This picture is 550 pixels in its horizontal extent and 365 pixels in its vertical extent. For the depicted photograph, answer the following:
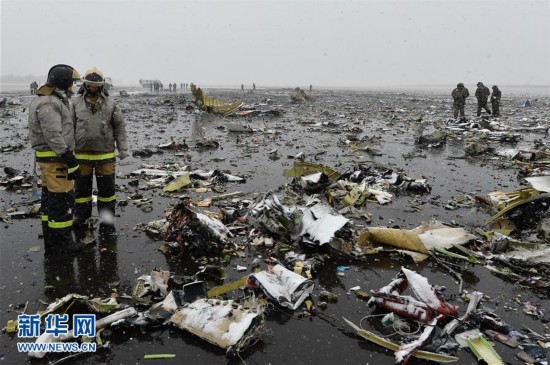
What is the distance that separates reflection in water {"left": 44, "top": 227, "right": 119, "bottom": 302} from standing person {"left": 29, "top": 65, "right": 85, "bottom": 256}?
0.19 m

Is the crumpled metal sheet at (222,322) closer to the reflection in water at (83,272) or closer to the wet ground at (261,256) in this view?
the wet ground at (261,256)

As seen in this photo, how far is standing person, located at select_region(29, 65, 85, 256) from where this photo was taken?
3799 millimetres

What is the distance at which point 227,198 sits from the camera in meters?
6.34

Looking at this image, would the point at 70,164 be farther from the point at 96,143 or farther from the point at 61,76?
the point at 61,76

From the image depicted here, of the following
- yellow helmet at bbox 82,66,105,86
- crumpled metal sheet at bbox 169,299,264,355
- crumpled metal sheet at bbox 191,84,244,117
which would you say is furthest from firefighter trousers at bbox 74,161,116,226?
crumpled metal sheet at bbox 191,84,244,117

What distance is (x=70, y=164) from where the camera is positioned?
3.90 metres

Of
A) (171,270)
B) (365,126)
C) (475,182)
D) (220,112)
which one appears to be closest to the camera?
(171,270)

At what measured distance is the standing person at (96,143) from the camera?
14.4 ft

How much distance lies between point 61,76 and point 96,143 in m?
0.92

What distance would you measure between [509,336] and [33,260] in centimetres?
503

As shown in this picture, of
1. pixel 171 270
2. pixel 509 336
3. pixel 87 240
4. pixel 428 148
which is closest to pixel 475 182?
pixel 428 148

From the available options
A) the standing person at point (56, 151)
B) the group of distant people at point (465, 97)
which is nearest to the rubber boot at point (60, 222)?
the standing person at point (56, 151)

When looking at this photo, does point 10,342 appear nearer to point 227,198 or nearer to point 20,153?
Answer: point 227,198

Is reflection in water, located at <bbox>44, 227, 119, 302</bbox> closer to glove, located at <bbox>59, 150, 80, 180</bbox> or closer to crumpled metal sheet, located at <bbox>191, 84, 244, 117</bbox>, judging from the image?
glove, located at <bbox>59, 150, 80, 180</bbox>
